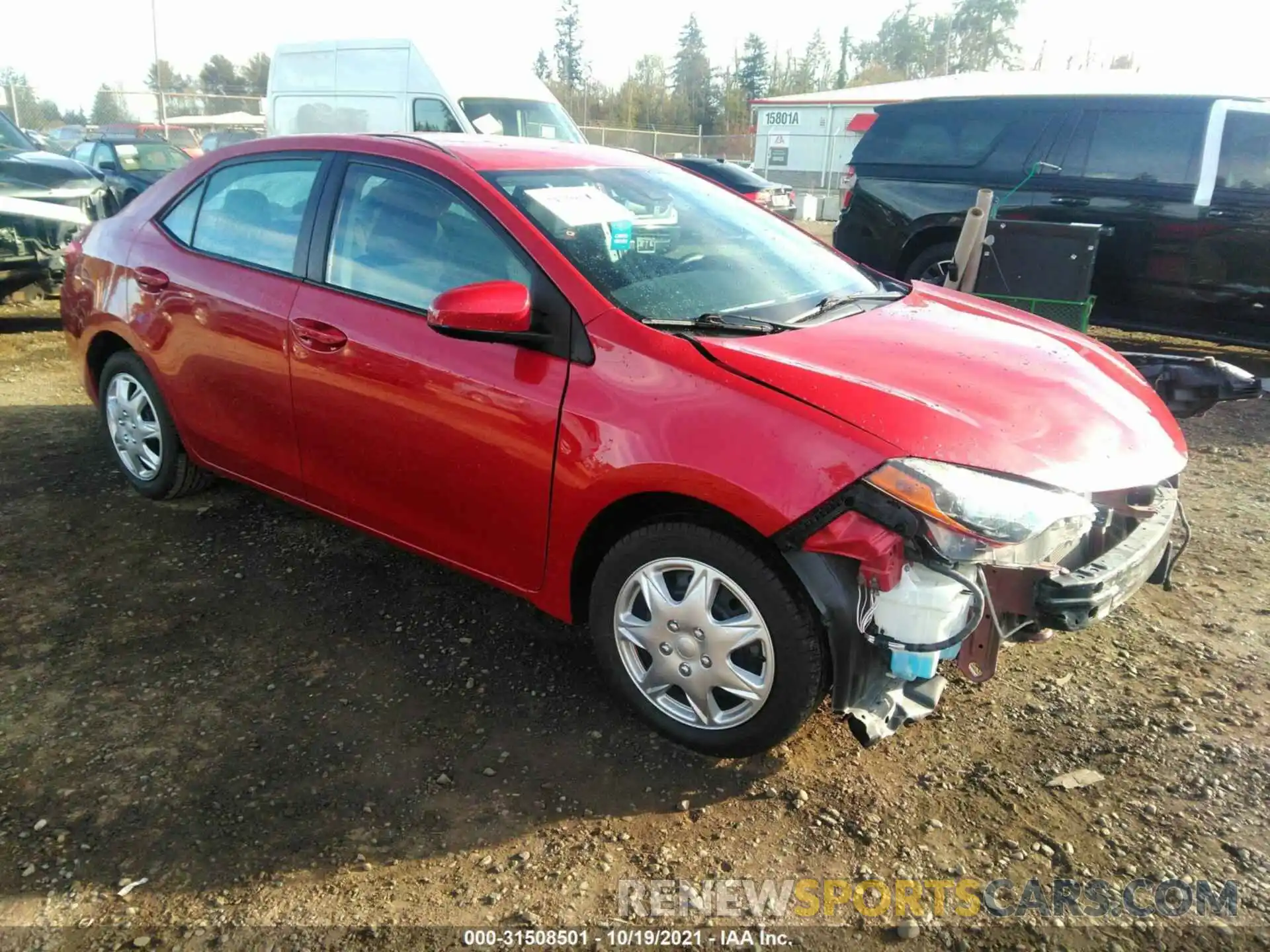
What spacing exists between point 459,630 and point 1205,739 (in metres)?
2.44

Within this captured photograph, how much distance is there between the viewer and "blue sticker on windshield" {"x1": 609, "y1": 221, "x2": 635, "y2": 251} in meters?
2.95

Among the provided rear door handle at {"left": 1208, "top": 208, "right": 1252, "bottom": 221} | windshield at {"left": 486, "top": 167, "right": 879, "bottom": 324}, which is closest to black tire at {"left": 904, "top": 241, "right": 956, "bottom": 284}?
rear door handle at {"left": 1208, "top": 208, "right": 1252, "bottom": 221}

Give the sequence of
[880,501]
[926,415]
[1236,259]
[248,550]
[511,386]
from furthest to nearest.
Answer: [1236,259], [248,550], [511,386], [926,415], [880,501]

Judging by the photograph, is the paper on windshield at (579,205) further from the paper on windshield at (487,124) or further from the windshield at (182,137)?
the windshield at (182,137)

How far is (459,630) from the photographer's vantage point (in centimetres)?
335

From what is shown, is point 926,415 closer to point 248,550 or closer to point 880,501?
point 880,501

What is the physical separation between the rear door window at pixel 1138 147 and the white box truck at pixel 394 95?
568cm

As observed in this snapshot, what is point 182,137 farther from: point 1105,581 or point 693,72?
point 693,72

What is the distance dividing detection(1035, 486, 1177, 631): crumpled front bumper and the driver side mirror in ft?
5.10

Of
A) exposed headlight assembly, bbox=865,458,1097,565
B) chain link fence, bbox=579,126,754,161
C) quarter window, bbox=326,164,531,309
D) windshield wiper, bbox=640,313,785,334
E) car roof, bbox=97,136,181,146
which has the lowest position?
exposed headlight assembly, bbox=865,458,1097,565

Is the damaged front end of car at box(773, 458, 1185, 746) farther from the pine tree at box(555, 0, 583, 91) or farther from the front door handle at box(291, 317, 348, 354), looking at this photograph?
the pine tree at box(555, 0, 583, 91)

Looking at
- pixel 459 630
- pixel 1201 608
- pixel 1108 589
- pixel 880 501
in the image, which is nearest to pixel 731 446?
pixel 880 501

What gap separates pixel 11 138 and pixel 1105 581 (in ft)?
32.9

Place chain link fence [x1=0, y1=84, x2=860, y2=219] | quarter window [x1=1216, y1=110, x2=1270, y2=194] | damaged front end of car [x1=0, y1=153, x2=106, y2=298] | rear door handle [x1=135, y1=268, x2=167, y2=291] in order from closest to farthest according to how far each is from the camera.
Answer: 1. rear door handle [x1=135, y1=268, x2=167, y2=291]
2. quarter window [x1=1216, y1=110, x2=1270, y2=194]
3. damaged front end of car [x1=0, y1=153, x2=106, y2=298]
4. chain link fence [x1=0, y1=84, x2=860, y2=219]
